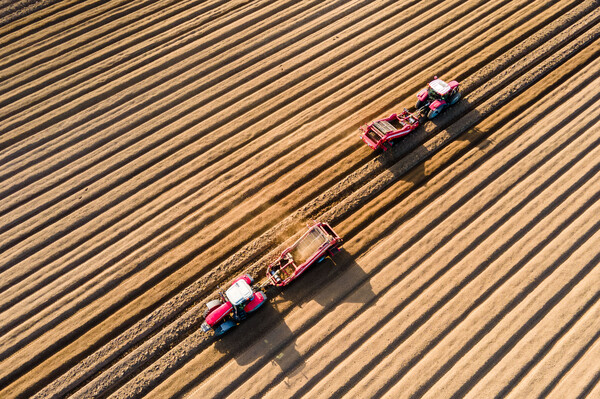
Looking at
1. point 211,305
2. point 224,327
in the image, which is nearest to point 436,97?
point 211,305

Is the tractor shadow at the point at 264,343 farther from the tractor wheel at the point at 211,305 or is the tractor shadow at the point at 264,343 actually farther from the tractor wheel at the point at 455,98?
the tractor wheel at the point at 455,98

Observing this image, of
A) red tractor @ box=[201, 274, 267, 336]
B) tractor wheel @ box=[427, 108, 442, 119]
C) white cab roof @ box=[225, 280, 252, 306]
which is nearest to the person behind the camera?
white cab roof @ box=[225, 280, 252, 306]

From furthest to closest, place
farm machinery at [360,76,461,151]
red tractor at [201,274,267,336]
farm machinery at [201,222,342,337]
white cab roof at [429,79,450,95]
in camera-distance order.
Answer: white cab roof at [429,79,450,95]
farm machinery at [360,76,461,151]
farm machinery at [201,222,342,337]
red tractor at [201,274,267,336]

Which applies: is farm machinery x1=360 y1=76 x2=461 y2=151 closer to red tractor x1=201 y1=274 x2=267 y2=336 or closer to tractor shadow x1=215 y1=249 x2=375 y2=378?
tractor shadow x1=215 y1=249 x2=375 y2=378

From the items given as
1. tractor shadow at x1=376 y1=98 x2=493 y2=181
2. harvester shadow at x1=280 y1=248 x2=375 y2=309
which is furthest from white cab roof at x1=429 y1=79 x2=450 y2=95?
harvester shadow at x1=280 y1=248 x2=375 y2=309

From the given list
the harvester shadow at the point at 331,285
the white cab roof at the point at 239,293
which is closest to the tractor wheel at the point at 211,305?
the white cab roof at the point at 239,293
